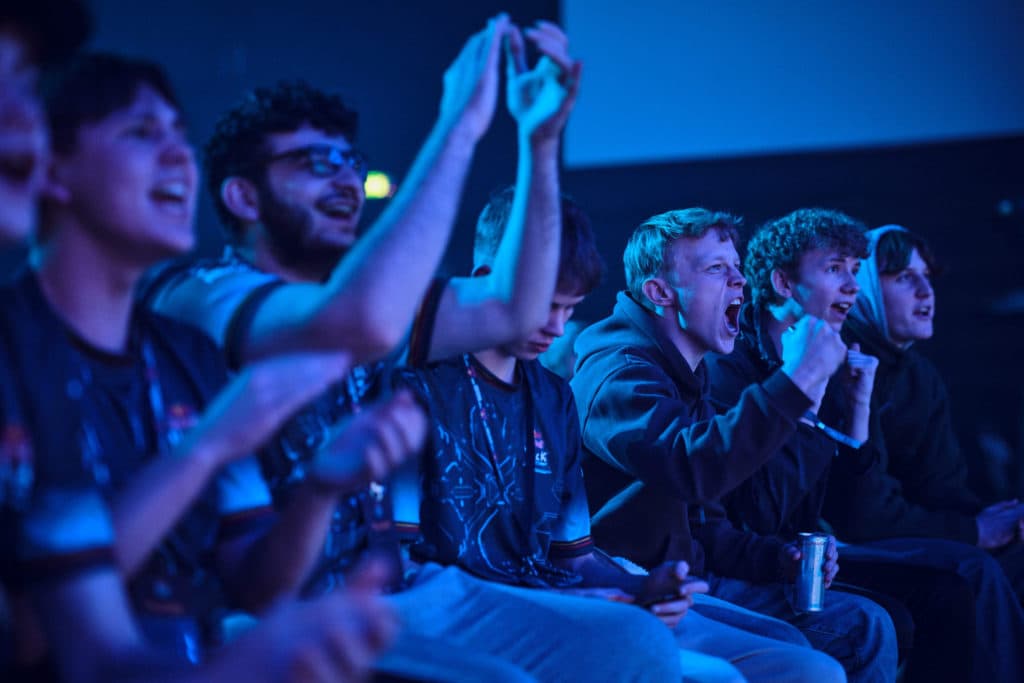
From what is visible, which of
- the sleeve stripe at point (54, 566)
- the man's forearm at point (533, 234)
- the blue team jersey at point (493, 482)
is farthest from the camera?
the blue team jersey at point (493, 482)

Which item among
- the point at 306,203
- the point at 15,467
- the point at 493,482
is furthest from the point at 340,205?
the point at 15,467

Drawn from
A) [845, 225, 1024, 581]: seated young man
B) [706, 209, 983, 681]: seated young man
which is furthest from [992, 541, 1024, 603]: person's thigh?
[706, 209, 983, 681]: seated young man

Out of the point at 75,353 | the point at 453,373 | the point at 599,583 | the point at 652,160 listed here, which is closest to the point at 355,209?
the point at 453,373

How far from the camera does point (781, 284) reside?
2494mm

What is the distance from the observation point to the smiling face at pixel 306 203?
1.42m

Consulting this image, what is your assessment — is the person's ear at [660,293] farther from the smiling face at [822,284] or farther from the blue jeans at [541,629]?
the blue jeans at [541,629]

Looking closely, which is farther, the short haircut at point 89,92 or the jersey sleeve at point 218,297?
the jersey sleeve at point 218,297

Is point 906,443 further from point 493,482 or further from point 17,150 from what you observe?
point 17,150

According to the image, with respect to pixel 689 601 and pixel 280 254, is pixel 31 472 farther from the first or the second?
pixel 689 601

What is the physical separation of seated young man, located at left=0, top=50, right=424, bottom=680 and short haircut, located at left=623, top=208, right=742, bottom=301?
1.19m

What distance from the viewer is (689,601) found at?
166 cm

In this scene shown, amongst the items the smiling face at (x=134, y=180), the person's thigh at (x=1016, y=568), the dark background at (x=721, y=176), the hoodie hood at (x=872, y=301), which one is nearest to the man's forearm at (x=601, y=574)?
the smiling face at (x=134, y=180)

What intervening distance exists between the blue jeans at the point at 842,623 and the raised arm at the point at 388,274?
127cm

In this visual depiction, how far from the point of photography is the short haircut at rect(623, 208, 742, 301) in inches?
85.6
